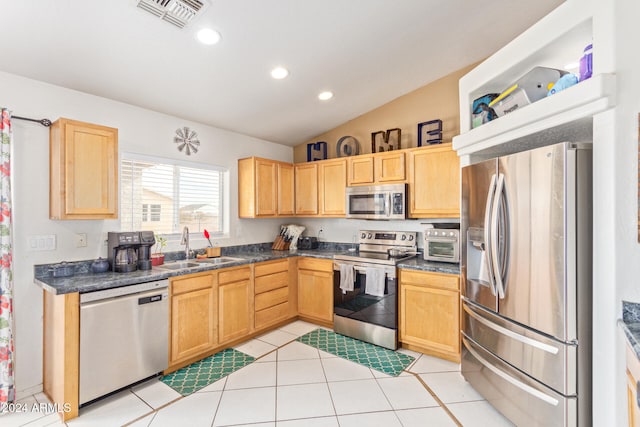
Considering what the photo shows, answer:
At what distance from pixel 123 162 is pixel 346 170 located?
243cm

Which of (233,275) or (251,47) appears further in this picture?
(233,275)

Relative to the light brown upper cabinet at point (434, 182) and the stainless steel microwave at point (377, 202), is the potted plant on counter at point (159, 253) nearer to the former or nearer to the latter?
the stainless steel microwave at point (377, 202)

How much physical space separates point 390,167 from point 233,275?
6.91 ft

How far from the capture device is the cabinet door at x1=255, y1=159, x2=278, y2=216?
3963 mm

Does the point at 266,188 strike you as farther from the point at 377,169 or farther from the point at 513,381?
the point at 513,381

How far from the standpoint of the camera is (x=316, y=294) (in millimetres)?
3818

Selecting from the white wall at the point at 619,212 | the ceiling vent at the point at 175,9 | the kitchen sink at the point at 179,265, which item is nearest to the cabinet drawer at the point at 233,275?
the kitchen sink at the point at 179,265

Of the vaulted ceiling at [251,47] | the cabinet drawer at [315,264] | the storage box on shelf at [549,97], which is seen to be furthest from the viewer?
the cabinet drawer at [315,264]

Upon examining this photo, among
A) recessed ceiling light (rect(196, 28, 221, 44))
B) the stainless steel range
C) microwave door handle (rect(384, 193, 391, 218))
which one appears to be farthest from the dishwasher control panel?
microwave door handle (rect(384, 193, 391, 218))

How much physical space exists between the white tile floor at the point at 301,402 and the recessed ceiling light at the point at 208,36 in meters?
2.66

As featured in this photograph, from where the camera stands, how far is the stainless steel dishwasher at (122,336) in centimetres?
216

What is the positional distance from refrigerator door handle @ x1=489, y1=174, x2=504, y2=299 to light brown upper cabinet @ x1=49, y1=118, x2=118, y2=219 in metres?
2.89

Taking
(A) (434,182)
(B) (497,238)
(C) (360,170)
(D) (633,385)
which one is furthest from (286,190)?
(D) (633,385)

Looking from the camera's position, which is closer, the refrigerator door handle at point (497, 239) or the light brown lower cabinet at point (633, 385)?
the light brown lower cabinet at point (633, 385)
